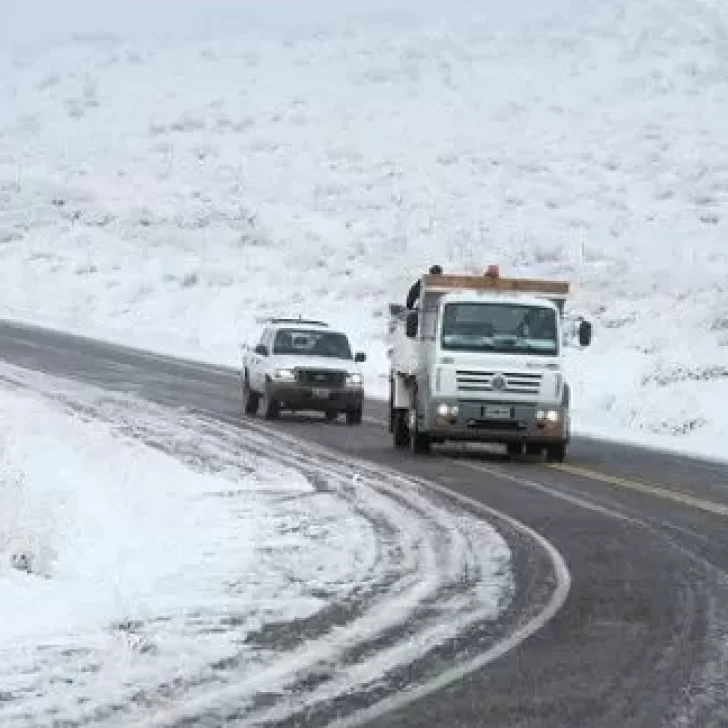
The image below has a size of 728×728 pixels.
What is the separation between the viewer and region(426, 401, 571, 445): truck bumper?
18859 millimetres

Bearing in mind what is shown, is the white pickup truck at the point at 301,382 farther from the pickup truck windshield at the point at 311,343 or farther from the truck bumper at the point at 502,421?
the truck bumper at the point at 502,421

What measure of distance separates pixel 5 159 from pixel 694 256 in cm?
3272

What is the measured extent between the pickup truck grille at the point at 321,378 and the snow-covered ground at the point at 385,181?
4858 mm

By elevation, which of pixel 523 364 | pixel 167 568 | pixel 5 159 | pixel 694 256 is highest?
pixel 5 159

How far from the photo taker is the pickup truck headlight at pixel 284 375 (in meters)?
24.3

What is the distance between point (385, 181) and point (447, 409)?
39862 millimetres

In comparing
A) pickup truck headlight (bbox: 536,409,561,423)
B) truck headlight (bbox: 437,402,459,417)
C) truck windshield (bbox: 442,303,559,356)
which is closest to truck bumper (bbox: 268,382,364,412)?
truck windshield (bbox: 442,303,559,356)

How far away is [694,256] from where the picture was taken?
46.3 metres

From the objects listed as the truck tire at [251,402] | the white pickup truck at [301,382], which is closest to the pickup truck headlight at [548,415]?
the white pickup truck at [301,382]

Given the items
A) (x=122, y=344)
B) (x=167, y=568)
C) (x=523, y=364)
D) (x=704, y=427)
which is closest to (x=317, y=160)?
(x=122, y=344)

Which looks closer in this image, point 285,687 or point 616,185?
point 285,687

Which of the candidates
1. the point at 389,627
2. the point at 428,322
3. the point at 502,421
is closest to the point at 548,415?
the point at 502,421

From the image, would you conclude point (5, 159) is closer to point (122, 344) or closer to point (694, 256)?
point (122, 344)

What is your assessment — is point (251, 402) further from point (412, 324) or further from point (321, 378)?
point (412, 324)
